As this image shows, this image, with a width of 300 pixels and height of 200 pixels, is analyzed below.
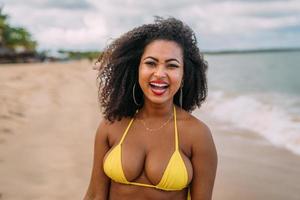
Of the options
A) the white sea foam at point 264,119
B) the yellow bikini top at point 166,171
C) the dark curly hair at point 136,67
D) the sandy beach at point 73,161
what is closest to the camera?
the yellow bikini top at point 166,171

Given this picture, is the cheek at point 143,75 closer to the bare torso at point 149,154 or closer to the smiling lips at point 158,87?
the smiling lips at point 158,87

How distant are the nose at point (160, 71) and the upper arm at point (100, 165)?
16.5 inches

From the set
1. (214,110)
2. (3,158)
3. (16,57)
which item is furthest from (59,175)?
(16,57)

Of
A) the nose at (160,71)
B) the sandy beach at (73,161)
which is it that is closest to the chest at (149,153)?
the nose at (160,71)

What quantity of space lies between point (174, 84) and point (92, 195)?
795 mm

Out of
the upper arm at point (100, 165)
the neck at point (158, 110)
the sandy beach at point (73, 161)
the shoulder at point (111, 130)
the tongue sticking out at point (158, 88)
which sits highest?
the tongue sticking out at point (158, 88)

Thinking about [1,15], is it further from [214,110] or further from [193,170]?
[193,170]

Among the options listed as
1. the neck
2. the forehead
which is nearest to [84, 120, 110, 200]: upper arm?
the neck

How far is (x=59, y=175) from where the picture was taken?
216 inches

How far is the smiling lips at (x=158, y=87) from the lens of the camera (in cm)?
241

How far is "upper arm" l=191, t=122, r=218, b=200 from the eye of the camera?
2.41 meters

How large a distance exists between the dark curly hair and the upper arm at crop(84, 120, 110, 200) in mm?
82

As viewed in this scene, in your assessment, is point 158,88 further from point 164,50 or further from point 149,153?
point 149,153

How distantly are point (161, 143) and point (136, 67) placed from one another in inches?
17.4
